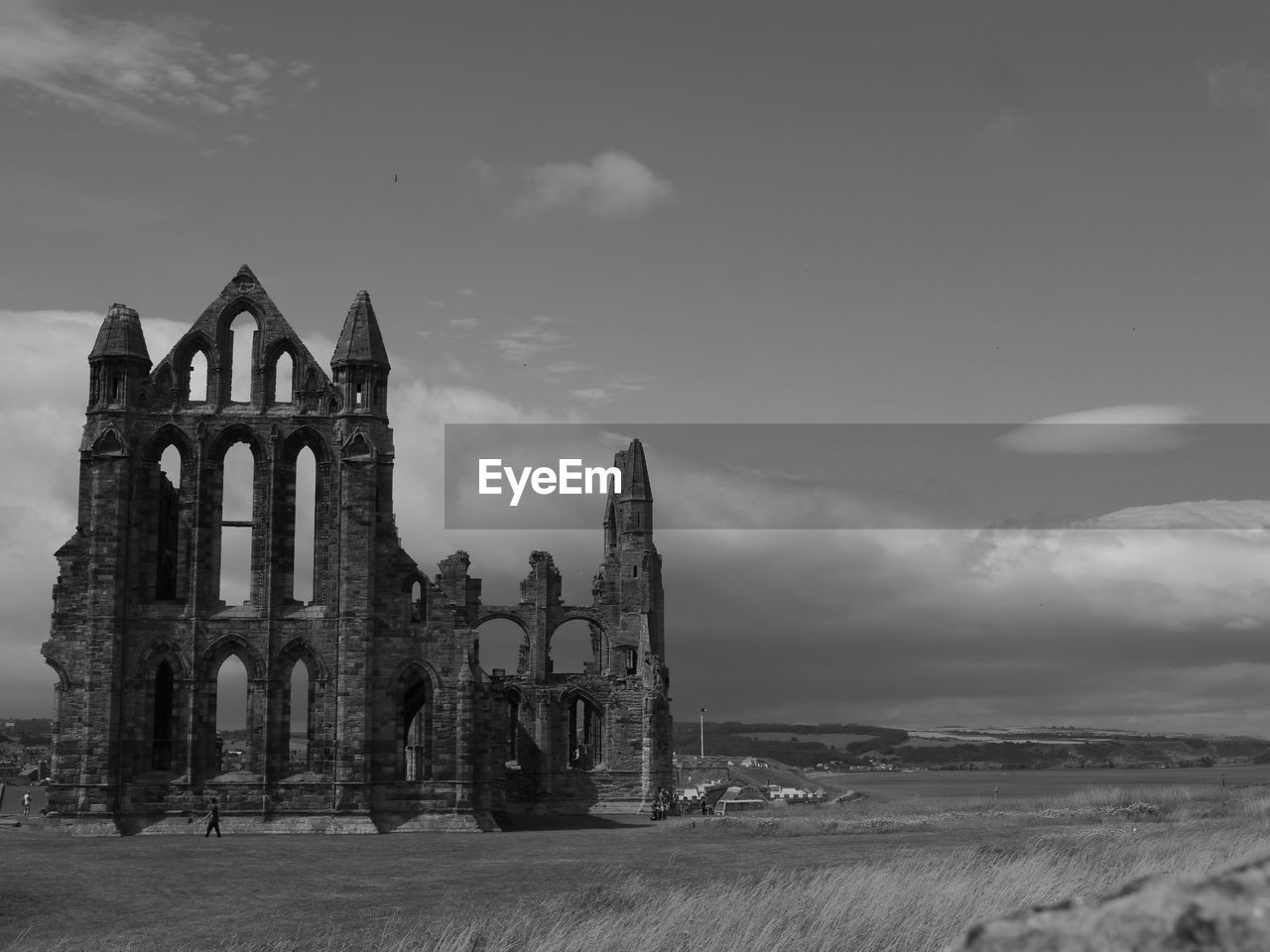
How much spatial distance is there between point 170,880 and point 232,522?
19694 millimetres

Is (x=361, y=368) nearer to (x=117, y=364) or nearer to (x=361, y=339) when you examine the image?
(x=361, y=339)

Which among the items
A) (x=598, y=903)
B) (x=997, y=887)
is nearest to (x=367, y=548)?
(x=598, y=903)

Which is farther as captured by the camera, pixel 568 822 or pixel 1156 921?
pixel 568 822

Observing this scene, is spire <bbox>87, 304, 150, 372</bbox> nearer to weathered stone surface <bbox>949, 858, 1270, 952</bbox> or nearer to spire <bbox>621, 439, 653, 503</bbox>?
spire <bbox>621, 439, 653, 503</bbox>

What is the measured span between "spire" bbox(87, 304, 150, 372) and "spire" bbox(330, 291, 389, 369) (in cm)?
614

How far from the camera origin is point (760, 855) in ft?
111

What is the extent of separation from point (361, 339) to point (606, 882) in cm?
2705

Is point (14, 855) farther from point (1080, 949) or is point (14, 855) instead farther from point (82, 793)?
point (1080, 949)

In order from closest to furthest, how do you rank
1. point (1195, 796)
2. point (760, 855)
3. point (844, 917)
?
point (844, 917) < point (760, 855) < point (1195, 796)

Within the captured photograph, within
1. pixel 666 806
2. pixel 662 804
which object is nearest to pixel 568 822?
pixel 662 804

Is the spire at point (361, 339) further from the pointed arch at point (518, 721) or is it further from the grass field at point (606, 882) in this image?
the pointed arch at point (518, 721)

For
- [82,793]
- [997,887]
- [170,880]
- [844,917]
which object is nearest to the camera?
[844,917]

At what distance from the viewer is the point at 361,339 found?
50.1m

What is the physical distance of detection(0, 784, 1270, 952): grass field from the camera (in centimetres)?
1731
